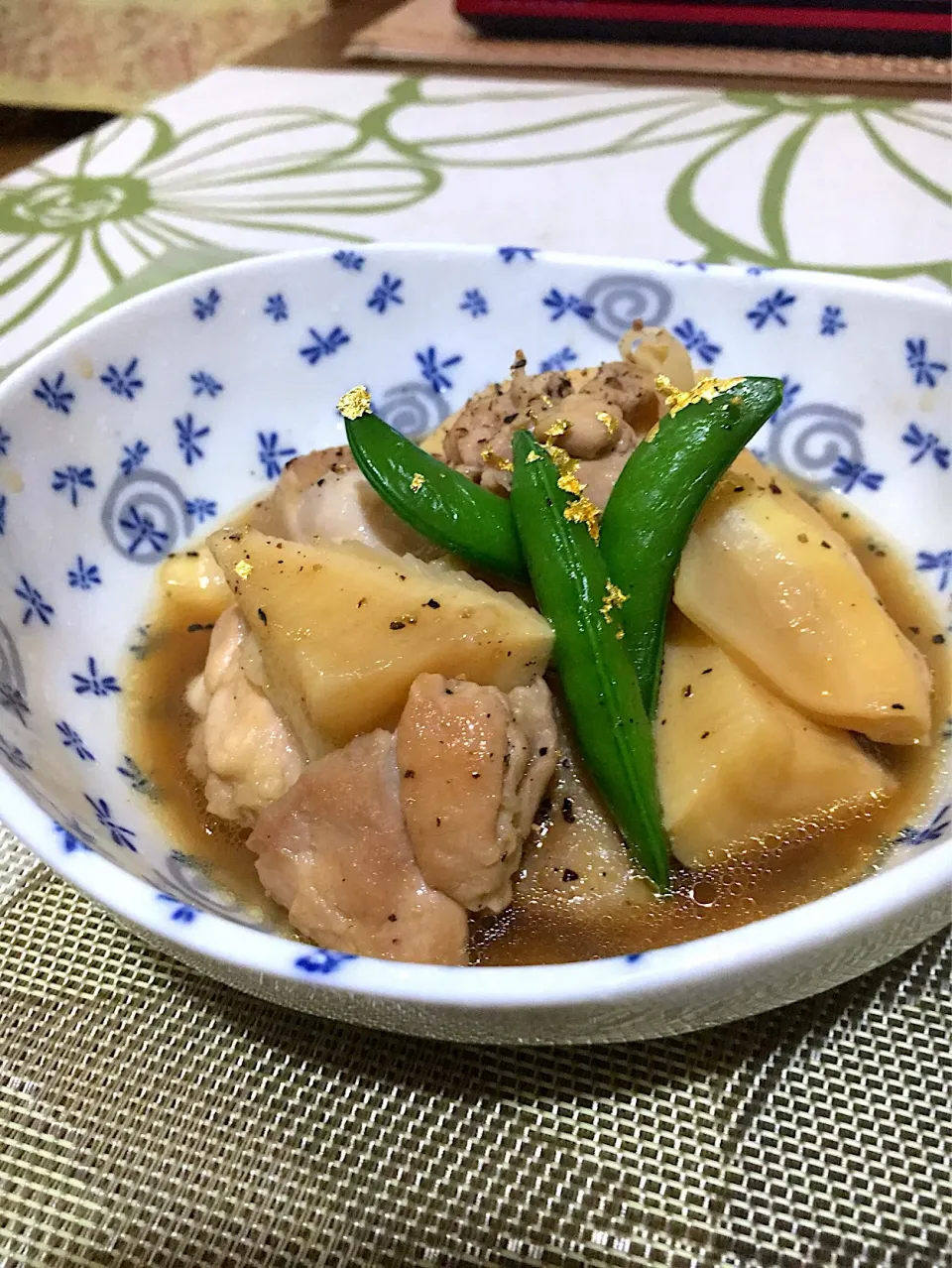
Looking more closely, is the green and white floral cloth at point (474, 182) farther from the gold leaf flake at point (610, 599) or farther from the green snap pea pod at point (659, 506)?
the gold leaf flake at point (610, 599)

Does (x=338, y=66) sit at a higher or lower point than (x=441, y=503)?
higher

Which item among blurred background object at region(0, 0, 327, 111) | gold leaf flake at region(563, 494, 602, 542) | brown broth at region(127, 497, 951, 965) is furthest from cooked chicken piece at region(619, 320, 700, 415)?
blurred background object at region(0, 0, 327, 111)

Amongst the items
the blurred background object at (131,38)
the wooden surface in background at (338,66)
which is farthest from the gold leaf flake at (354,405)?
the blurred background object at (131,38)

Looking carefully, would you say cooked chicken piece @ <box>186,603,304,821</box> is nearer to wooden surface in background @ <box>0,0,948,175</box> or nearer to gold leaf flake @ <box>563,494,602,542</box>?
gold leaf flake @ <box>563,494,602,542</box>

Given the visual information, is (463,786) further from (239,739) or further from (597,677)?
(239,739)

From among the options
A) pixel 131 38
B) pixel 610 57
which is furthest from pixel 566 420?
pixel 131 38

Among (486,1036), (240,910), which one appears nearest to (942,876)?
(486,1036)
